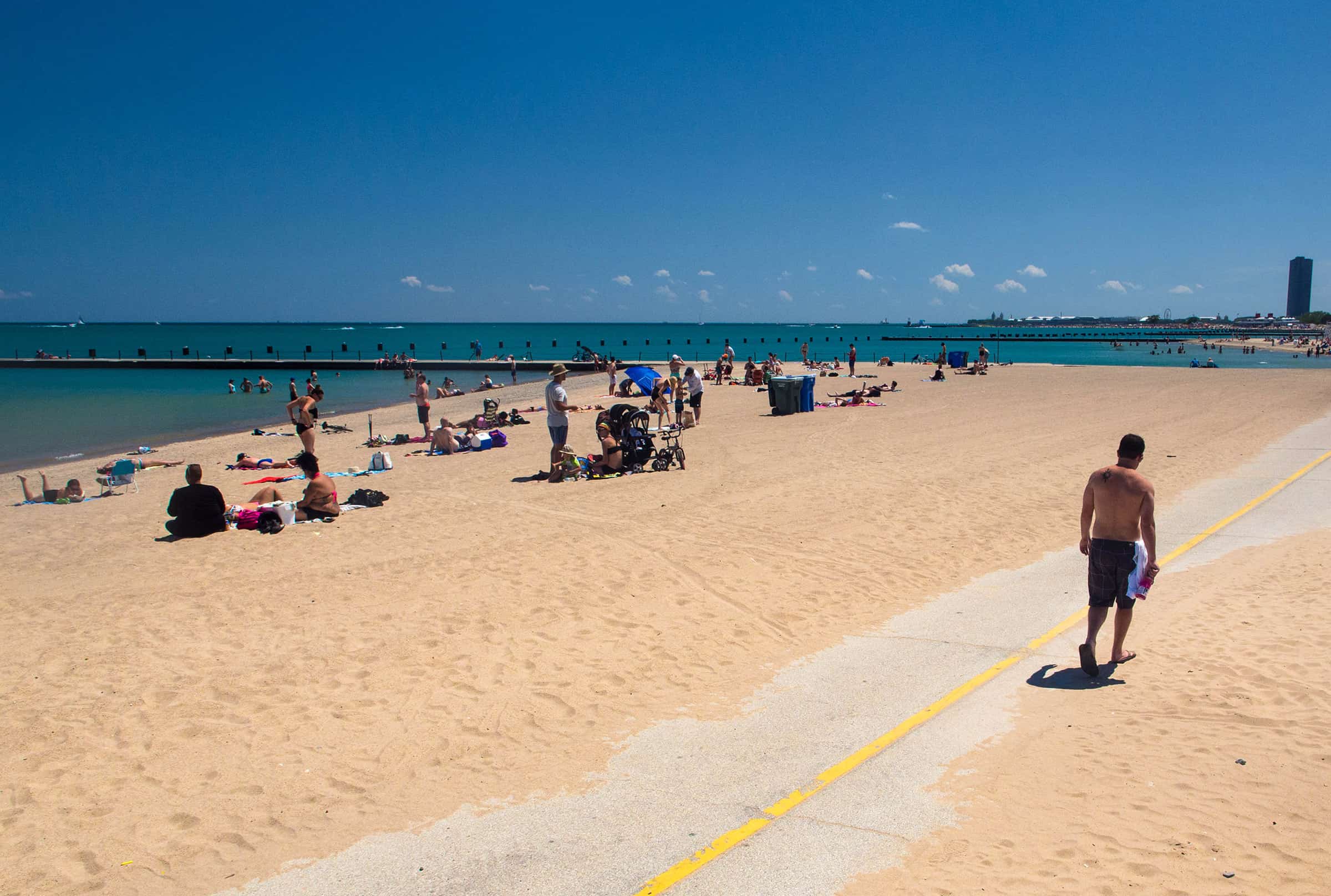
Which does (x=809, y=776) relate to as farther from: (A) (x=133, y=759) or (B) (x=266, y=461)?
(B) (x=266, y=461)

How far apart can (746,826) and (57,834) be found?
3387 mm

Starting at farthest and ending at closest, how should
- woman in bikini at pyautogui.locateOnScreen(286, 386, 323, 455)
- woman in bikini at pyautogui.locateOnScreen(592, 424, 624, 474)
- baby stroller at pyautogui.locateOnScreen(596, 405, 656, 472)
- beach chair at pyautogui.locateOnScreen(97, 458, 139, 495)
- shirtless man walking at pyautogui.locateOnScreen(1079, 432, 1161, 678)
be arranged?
beach chair at pyautogui.locateOnScreen(97, 458, 139, 495) < baby stroller at pyautogui.locateOnScreen(596, 405, 656, 472) < woman in bikini at pyautogui.locateOnScreen(592, 424, 624, 474) < woman in bikini at pyautogui.locateOnScreen(286, 386, 323, 455) < shirtless man walking at pyautogui.locateOnScreen(1079, 432, 1161, 678)

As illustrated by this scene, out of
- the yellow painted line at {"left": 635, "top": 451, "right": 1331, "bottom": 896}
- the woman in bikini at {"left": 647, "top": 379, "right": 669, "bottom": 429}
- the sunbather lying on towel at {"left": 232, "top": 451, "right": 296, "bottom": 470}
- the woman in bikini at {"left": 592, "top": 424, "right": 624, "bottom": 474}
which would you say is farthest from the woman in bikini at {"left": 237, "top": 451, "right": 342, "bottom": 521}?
the woman in bikini at {"left": 647, "top": 379, "right": 669, "bottom": 429}

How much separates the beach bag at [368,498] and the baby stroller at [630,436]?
3915 millimetres

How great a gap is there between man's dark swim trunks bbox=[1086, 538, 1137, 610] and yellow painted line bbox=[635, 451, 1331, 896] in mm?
808

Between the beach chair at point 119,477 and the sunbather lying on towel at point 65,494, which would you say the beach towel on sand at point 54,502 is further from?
the beach chair at point 119,477

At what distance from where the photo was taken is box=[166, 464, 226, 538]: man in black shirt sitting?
10508 millimetres

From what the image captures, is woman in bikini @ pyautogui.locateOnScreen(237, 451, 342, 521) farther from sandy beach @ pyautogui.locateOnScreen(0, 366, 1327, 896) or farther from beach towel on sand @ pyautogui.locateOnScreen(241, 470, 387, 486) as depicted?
beach towel on sand @ pyautogui.locateOnScreen(241, 470, 387, 486)

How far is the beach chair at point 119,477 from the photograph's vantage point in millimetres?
15638

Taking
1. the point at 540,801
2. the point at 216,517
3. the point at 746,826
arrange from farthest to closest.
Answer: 1. the point at 216,517
2. the point at 540,801
3. the point at 746,826

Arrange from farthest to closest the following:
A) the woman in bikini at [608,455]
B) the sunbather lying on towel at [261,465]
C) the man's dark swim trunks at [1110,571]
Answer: the sunbather lying on towel at [261,465] → the woman in bikini at [608,455] → the man's dark swim trunks at [1110,571]

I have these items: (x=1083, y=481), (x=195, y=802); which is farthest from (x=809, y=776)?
(x=1083, y=481)

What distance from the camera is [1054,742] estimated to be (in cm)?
484

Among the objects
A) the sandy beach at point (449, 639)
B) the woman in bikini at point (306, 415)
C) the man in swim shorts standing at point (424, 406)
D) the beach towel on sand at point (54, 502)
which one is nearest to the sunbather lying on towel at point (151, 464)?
the beach towel on sand at point (54, 502)
